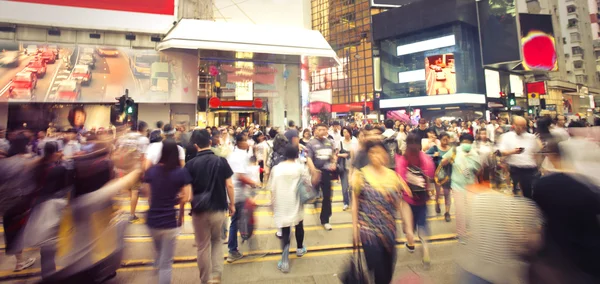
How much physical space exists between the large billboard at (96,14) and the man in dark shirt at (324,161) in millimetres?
19328

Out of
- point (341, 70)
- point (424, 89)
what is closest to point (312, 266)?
point (424, 89)

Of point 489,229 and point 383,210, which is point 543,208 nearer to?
point 489,229

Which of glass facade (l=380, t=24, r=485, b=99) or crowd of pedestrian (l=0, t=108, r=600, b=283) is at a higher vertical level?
glass facade (l=380, t=24, r=485, b=99)

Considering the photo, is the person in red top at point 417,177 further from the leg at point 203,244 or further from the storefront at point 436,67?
the storefront at point 436,67

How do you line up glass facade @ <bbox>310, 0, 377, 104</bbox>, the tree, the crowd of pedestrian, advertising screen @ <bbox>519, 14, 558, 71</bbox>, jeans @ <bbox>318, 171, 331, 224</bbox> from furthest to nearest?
glass facade @ <bbox>310, 0, 377, 104</bbox> < the tree < advertising screen @ <bbox>519, 14, 558, 71</bbox> < jeans @ <bbox>318, 171, 331, 224</bbox> < the crowd of pedestrian

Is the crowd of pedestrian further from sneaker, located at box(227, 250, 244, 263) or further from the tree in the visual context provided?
the tree

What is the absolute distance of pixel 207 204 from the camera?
124 inches

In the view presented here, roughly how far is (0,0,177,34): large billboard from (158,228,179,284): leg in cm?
2096

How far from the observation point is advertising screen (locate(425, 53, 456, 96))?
1313 inches

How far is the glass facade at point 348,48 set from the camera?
5166 cm

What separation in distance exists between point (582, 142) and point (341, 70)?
55.6 meters

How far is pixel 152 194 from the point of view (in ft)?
9.55

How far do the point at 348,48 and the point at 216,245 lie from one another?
56.8 meters

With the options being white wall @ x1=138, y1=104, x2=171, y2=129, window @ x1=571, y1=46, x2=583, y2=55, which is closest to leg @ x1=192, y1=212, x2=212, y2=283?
white wall @ x1=138, y1=104, x2=171, y2=129
